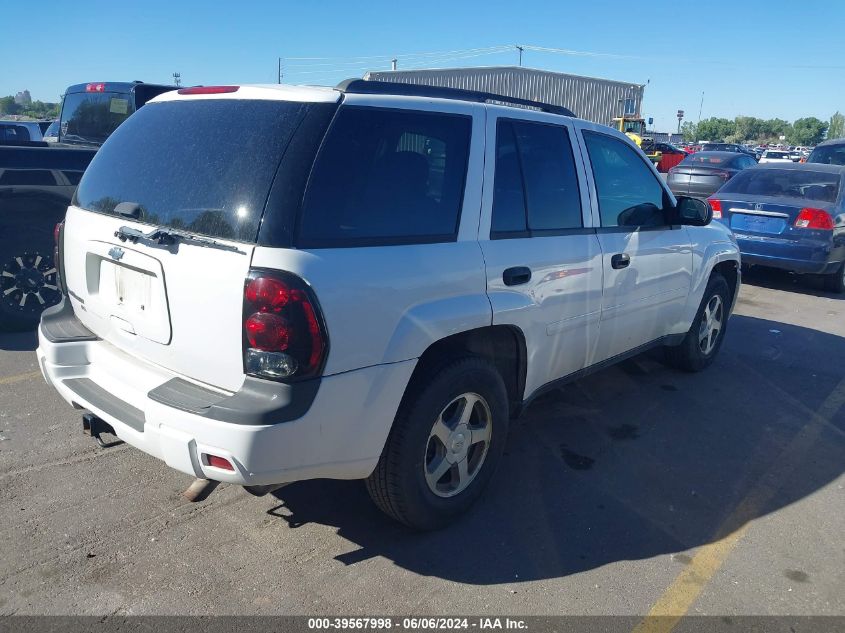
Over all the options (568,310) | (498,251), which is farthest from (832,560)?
(498,251)

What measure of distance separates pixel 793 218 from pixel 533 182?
263 inches

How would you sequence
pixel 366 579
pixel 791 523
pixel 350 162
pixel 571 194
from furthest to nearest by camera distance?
pixel 571 194, pixel 791 523, pixel 366 579, pixel 350 162

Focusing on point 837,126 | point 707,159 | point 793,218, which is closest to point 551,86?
point 707,159

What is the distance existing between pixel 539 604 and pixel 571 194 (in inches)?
85.1

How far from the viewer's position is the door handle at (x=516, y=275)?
128 inches

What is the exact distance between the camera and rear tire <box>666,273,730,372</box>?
539 cm

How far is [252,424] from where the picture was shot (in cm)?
242

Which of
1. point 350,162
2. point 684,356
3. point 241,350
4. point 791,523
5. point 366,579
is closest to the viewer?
point 241,350

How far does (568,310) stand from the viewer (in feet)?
12.2

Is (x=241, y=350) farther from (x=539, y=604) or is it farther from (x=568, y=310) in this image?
(x=568, y=310)

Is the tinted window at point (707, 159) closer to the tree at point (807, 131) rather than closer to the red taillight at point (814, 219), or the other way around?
the red taillight at point (814, 219)

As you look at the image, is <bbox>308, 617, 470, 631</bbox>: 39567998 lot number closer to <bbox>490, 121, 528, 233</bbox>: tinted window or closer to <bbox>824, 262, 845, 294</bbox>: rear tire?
<bbox>490, 121, 528, 233</bbox>: tinted window

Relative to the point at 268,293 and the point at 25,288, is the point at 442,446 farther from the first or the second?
the point at 25,288

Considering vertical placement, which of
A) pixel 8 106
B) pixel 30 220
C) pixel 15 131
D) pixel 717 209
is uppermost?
pixel 8 106
